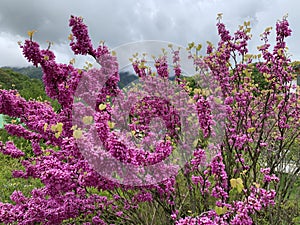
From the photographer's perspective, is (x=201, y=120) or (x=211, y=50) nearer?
(x=201, y=120)

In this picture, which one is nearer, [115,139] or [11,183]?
[115,139]

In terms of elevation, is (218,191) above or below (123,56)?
below

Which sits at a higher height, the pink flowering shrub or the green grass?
the pink flowering shrub

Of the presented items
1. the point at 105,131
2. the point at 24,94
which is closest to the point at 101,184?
the point at 105,131

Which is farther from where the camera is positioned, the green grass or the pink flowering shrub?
the green grass

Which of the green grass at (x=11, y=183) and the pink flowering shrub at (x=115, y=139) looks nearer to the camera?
the pink flowering shrub at (x=115, y=139)

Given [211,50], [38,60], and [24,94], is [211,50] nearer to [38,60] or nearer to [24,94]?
[38,60]

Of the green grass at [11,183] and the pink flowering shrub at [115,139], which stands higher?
the pink flowering shrub at [115,139]

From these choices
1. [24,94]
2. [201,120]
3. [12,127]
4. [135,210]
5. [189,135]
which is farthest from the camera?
[24,94]

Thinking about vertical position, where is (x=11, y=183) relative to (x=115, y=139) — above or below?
below

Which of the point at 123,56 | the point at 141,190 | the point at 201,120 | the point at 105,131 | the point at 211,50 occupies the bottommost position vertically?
the point at 141,190

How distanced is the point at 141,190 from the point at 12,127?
1519 mm

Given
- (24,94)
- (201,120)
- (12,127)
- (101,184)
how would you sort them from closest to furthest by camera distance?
(101,184) → (201,120) → (12,127) → (24,94)

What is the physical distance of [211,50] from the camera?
197 inches
